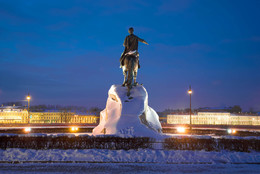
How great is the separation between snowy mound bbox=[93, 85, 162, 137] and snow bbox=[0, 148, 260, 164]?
10.4 feet

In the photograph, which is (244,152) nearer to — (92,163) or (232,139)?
(232,139)

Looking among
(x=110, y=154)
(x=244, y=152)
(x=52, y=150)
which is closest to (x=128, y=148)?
(x=110, y=154)

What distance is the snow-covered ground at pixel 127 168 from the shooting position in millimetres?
10000

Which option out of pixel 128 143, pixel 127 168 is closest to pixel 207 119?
pixel 128 143

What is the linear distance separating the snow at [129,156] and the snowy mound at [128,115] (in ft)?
10.4

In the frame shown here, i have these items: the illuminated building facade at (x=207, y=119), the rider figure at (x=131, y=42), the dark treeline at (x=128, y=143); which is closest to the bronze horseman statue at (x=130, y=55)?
the rider figure at (x=131, y=42)

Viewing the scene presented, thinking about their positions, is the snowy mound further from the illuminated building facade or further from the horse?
the illuminated building facade

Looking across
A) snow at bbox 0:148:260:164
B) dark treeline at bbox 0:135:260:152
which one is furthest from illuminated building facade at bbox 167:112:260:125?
snow at bbox 0:148:260:164

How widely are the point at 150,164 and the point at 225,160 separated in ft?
10.9

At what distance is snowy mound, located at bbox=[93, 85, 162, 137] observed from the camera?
16.4 m

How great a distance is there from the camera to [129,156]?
12227 millimetres

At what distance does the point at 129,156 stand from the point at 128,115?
511 cm

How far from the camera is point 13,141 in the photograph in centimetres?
1407

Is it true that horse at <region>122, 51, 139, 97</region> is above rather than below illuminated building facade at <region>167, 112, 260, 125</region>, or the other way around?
above
